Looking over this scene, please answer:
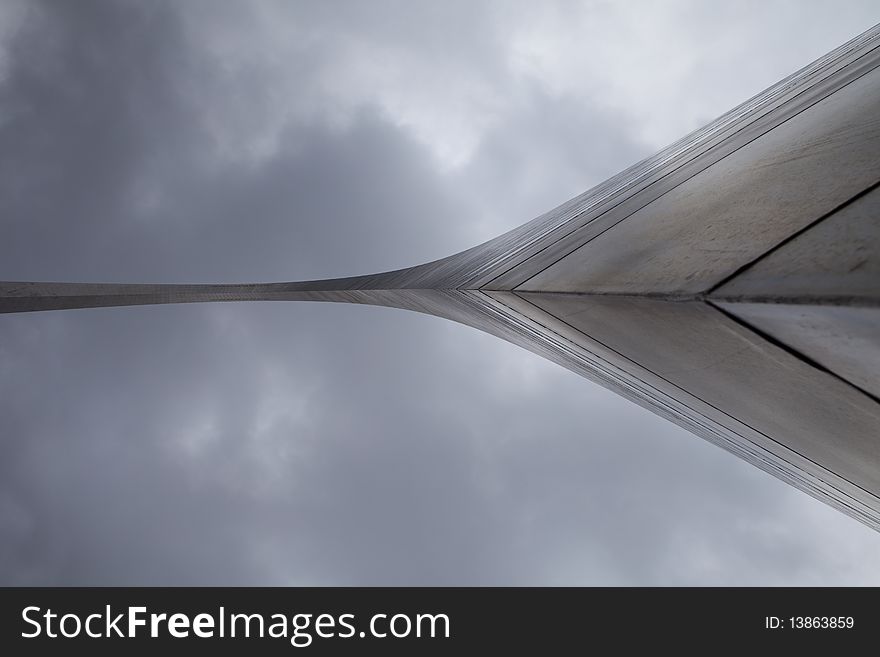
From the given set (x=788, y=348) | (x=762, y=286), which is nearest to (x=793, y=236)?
(x=762, y=286)

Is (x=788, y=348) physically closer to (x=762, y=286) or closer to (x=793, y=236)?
(x=762, y=286)

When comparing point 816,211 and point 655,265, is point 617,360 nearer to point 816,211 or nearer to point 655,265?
point 655,265

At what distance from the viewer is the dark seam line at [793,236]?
6.43 ft

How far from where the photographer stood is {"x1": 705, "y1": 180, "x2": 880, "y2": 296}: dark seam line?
1961 mm

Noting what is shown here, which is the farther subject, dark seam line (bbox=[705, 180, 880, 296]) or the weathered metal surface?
dark seam line (bbox=[705, 180, 880, 296])

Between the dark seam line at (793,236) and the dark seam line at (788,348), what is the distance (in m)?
0.10

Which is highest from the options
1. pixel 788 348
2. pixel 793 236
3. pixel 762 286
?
pixel 793 236

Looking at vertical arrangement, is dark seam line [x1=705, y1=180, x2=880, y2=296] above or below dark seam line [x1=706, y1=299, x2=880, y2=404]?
above

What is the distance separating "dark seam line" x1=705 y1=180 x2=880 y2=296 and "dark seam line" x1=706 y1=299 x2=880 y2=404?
99 millimetres

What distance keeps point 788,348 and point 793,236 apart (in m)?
0.39

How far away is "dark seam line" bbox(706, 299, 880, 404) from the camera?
203 centimetres

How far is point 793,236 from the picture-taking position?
6.84 ft

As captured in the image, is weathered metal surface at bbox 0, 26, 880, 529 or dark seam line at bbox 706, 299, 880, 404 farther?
dark seam line at bbox 706, 299, 880, 404

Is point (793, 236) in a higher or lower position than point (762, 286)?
higher
